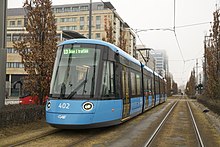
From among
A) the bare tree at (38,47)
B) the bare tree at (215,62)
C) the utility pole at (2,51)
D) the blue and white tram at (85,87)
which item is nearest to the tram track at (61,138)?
the blue and white tram at (85,87)

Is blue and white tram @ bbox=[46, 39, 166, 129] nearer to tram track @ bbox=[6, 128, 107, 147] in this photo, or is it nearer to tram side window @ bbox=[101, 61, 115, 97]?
tram side window @ bbox=[101, 61, 115, 97]

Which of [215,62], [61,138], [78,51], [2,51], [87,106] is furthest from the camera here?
[215,62]

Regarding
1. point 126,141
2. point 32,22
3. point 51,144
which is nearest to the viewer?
point 51,144

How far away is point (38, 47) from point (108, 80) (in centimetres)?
494

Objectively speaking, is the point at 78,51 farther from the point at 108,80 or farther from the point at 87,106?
the point at 87,106

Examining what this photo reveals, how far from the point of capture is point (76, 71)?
10.2m

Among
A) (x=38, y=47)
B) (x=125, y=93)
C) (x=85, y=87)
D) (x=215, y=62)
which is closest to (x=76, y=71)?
(x=85, y=87)

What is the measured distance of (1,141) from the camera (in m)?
8.71

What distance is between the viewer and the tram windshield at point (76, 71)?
392 inches

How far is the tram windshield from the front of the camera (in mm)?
9945

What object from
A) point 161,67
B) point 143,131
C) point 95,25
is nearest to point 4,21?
point 143,131

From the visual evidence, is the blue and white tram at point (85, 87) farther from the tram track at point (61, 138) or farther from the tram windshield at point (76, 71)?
the tram track at point (61, 138)

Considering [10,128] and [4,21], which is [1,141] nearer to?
[10,128]

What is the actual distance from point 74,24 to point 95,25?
6761mm
